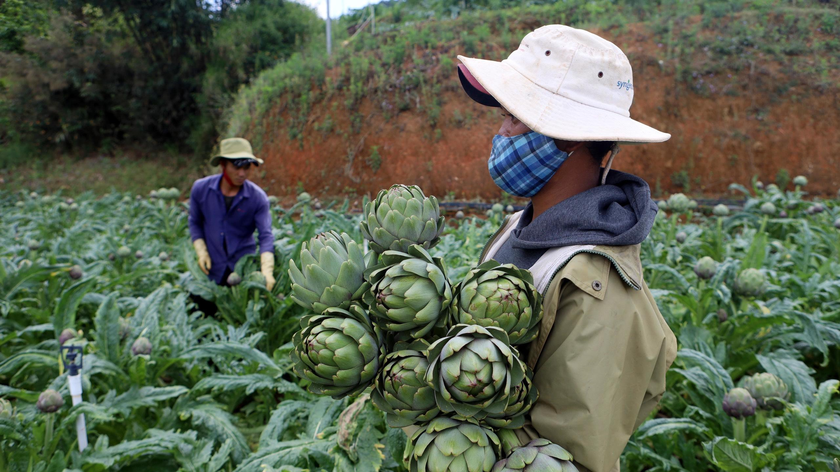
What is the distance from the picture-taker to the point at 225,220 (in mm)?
4363

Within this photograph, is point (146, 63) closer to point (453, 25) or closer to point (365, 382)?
point (453, 25)

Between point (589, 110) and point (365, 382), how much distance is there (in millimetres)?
877

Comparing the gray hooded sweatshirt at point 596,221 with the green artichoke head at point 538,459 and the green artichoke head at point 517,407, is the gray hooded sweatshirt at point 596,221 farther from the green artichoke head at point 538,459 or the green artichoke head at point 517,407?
the green artichoke head at point 538,459

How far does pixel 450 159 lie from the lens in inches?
514

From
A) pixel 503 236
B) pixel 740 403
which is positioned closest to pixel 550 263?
pixel 503 236

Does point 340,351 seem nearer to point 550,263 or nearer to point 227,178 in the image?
point 550,263

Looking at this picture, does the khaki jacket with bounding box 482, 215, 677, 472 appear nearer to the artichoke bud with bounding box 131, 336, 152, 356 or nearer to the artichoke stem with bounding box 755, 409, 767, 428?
the artichoke stem with bounding box 755, 409, 767, 428

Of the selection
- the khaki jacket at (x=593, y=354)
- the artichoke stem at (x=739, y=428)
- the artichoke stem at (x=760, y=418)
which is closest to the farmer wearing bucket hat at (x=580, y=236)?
the khaki jacket at (x=593, y=354)

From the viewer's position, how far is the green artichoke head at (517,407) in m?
1.02

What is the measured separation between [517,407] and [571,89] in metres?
0.81

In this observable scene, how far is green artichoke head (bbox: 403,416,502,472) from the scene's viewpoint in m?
0.94

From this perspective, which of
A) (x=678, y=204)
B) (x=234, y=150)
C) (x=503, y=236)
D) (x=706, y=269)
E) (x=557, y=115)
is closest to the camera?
(x=557, y=115)

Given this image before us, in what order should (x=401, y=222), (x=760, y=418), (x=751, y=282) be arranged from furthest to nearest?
(x=751, y=282), (x=760, y=418), (x=401, y=222)

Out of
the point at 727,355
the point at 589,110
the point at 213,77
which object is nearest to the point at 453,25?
the point at 213,77
